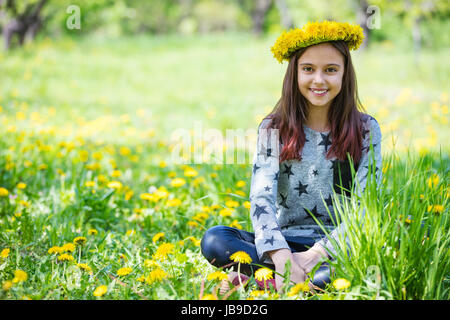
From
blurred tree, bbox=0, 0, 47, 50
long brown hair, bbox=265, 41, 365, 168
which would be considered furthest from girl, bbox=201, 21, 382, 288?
blurred tree, bbox=0, 0, 47, 50

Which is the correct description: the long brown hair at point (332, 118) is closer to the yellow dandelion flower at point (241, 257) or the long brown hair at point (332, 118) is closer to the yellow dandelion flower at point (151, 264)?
the yellow dandelion flower at point (241, 257)

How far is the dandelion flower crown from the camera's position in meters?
1.84

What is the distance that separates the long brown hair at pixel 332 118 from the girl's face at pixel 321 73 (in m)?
0.05

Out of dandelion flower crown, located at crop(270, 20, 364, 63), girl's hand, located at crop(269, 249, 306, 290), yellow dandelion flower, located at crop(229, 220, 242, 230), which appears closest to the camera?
girl's hand, located at crop(269, 249, 306, 290)

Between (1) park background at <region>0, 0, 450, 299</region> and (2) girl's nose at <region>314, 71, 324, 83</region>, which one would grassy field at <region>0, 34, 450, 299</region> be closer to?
(1) park background at <region>0, 0, 450, 299</region>

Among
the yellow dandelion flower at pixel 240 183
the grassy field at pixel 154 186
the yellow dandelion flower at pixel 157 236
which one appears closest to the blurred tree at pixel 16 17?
the grassy field at pixel 154 186

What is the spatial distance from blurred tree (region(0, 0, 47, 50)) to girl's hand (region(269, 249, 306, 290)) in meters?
10.2

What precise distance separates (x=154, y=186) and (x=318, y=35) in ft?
5.81

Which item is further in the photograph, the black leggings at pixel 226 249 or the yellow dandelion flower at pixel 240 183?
the yellow dandelion flower at pixel 240 183

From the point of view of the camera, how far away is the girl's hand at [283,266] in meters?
1.63

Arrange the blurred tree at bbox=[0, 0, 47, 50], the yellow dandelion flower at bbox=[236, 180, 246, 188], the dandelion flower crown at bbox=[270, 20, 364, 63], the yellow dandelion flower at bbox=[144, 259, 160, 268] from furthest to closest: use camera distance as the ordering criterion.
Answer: the blurred tree at bbox=[0, 0, 47, 50], the yellow dandelion flower at bbox=[236, 180, 246, 188], the dandelion flower crown at bbox=[270, 20, 364, 63], the yellow dandelion flower at bbox=[144, 259, 160, 268]

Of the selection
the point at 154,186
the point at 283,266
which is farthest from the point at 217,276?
the point at 154,186
